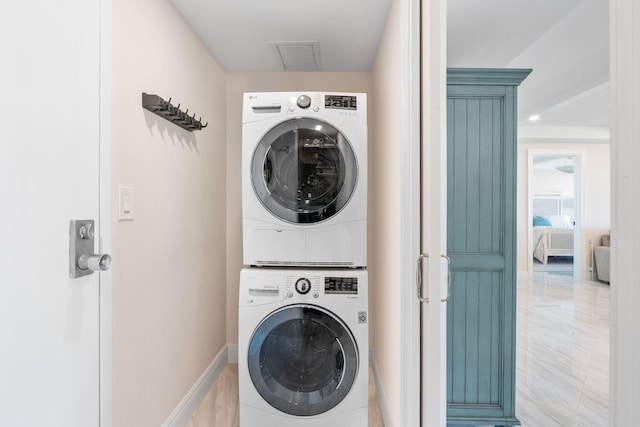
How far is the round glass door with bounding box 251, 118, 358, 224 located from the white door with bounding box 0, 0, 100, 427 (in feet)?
3.03

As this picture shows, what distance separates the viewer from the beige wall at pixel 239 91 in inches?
108

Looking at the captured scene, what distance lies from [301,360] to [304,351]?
0.05m

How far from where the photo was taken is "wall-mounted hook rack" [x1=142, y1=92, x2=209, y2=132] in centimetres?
152

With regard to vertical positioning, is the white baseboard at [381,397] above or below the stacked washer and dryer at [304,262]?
below

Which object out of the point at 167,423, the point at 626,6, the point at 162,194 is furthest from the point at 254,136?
the point at 626,6

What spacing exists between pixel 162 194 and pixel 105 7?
83 centimetres

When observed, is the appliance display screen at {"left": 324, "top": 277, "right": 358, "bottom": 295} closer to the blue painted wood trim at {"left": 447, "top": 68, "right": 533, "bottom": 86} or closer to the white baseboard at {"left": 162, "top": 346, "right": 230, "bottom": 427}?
the white baseboard at {"left": 162, "top": 346, "right": 230, "bottom": 427}

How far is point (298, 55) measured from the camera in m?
2.45


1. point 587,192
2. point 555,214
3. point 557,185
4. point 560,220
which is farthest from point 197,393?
point 557,185

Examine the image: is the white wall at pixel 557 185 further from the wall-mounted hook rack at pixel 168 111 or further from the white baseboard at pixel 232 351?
the wall-mounted hook rack at pixel 168 111

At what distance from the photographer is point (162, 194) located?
170cm

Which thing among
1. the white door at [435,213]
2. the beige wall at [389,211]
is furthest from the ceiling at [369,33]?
the white door at [435,213]

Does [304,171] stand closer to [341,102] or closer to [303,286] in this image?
[341,102]

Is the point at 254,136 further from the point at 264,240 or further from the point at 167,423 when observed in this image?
the point at 167,423
